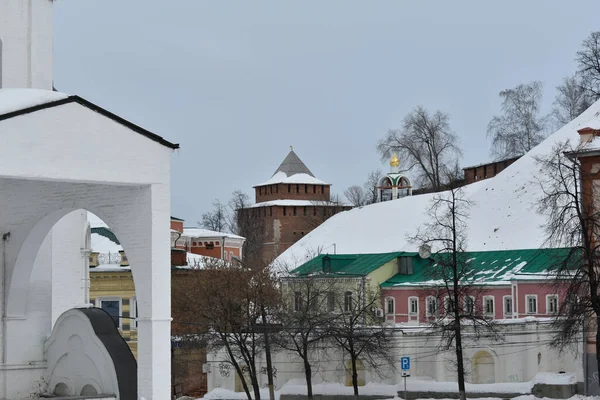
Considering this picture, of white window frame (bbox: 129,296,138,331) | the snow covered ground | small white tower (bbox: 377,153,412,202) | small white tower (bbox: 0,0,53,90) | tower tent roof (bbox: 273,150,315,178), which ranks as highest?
tower tent roof (bbox: 273,150,315,178)

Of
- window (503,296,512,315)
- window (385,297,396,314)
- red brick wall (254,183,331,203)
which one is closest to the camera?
window (503,296,512,315)

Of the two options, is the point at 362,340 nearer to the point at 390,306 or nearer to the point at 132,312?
the point at 132,312

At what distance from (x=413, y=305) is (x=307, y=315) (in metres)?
9.19

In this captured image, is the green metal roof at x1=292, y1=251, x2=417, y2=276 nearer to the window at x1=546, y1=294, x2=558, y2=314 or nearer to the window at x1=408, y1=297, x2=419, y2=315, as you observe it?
the window at x1=408, y1=297, x2=419, y2=315

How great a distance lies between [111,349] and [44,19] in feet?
18.4

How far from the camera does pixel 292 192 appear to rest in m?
110

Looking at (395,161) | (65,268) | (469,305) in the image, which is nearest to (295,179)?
(395,161)

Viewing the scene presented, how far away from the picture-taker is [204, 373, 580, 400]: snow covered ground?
42.7m

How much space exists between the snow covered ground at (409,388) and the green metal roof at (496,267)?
5476mm

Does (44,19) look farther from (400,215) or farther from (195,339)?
(400,215)

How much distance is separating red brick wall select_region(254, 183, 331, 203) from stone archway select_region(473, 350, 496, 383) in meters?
64.2

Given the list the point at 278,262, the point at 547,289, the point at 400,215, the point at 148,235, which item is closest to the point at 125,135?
the point at 148,235

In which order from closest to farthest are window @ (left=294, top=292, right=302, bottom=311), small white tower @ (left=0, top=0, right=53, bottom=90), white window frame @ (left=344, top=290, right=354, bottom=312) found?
1. small white tower @ (left=0, top=0, right=53, bottom=90)
2. window @ (left=294, top=292, right=302, bottom=311)
3. white window frame @ (left=344, top=290, right=354, bottom=312)

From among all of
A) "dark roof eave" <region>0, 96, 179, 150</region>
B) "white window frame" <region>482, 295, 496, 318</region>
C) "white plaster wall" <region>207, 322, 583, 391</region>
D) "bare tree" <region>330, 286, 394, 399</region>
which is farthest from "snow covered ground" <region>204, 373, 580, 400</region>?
"dark roof eave" <region>0, 96, 179, 150</region>
